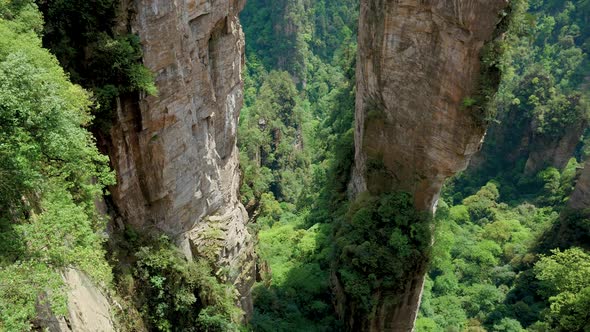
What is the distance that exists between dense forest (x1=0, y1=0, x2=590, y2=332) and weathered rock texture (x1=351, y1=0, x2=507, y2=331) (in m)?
0.98

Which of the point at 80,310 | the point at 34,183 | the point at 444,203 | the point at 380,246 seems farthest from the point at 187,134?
the point at 444,203

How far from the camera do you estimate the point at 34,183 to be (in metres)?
7.67

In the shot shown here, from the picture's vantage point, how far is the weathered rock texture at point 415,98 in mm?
17469

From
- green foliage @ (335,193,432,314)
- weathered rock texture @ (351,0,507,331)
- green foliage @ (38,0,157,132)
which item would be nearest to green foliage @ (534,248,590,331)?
green foliage @ (335,193,432,314)

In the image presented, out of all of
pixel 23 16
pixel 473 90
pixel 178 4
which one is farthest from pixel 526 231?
pixel 23 16

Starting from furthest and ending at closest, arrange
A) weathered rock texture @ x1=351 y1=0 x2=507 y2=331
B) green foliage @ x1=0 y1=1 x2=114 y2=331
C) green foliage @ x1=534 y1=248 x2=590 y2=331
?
weathered rock texture @ x1=351 y1=0 x2=507 y2=331 < green foliage @ x1=534 y1=248 x2=590 y2=331 < green foliage @ x1=0 y1=1 x2=114 y2=331

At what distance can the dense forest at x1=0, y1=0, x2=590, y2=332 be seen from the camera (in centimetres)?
773

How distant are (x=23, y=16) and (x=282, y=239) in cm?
2125

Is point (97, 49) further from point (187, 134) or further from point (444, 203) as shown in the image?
point (444, 203)

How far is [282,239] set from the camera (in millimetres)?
29016

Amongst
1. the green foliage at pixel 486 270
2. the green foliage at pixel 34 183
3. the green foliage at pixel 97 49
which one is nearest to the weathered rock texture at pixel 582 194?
the green foliage at pixel 486 270

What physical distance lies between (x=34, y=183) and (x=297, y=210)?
109 feet

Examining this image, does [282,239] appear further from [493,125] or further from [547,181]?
[493,125]

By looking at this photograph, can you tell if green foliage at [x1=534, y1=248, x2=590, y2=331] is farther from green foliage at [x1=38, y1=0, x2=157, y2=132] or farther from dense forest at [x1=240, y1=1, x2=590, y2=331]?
green foliage at [x1=38, y1=0, x2=157, y2=132]
